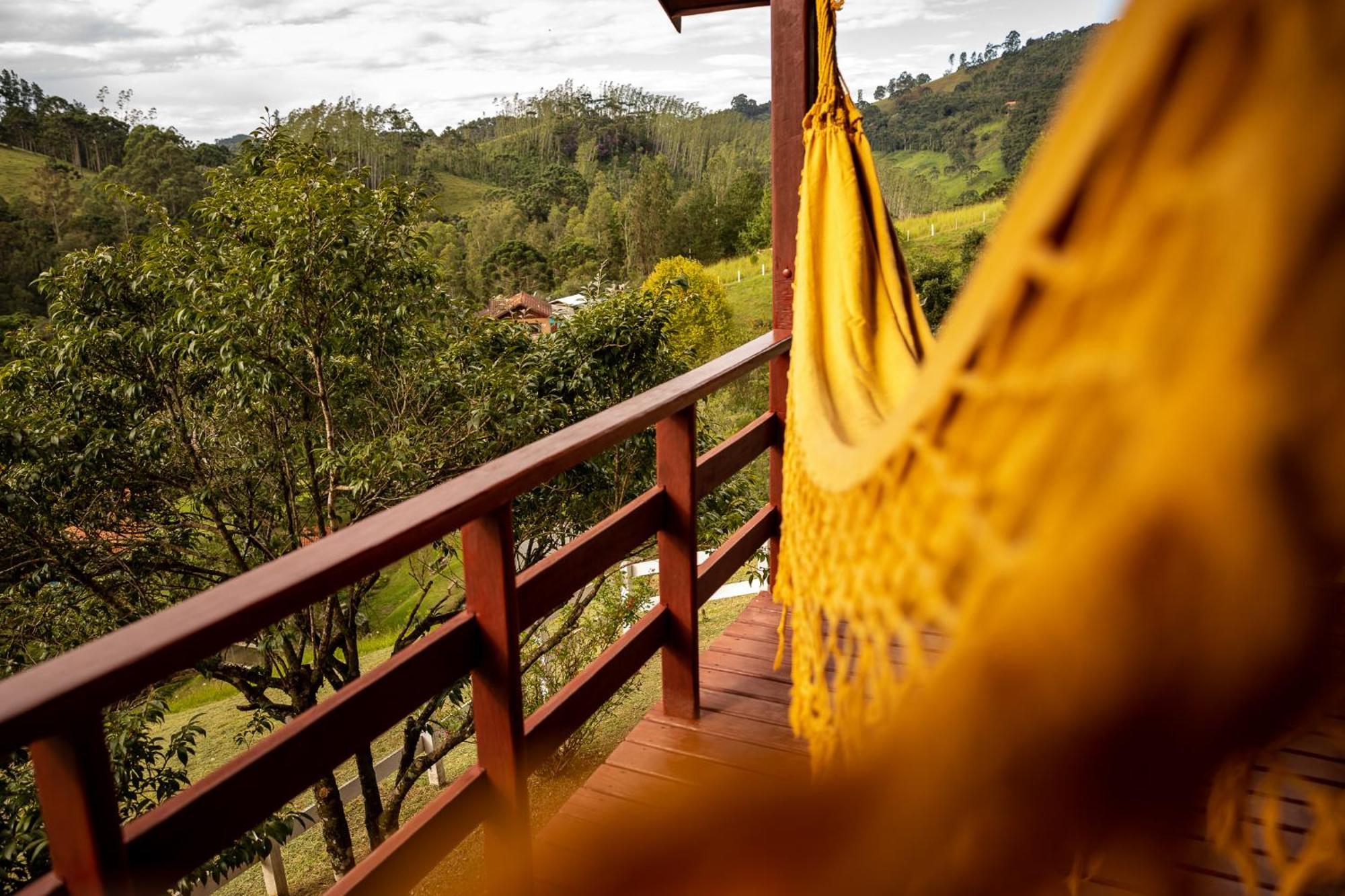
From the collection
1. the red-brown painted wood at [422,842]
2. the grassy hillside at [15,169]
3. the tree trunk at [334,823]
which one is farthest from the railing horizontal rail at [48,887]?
the grassy hillside at [15,169]

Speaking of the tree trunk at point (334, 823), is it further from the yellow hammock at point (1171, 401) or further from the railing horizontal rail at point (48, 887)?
the yellow hammock at point (1171, 401)

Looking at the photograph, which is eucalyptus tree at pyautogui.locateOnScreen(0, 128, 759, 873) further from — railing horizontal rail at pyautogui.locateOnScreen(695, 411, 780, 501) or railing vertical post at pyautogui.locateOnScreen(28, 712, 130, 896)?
railing vertical post at pyautogui.locateOnScreen(28, 712, 130, 896)

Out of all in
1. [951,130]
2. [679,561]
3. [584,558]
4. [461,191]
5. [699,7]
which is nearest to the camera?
[584,558]

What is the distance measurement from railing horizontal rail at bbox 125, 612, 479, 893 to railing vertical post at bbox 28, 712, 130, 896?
51mm

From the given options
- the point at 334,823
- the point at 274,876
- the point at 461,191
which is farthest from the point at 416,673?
the point at 461,191

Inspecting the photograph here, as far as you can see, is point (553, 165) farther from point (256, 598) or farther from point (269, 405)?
point (256, 598)

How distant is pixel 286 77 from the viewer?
38.8 metres

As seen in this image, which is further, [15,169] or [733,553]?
[15,169]

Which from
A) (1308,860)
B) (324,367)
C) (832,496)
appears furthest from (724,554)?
(324,367)

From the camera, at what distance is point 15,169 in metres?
21.8

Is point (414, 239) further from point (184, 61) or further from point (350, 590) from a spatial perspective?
point (184, 61)

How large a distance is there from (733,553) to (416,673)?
3.92ft

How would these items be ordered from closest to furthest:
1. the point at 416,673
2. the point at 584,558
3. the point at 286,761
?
the point at 286,761, the point at 416,673, the point at 584,558

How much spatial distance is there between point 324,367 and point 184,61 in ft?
131
